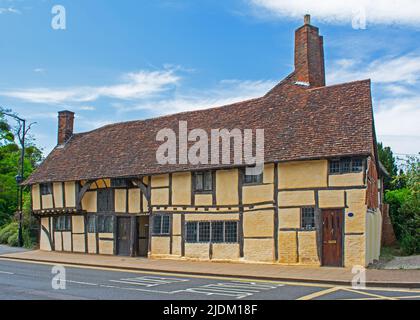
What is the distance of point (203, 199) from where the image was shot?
843 inches

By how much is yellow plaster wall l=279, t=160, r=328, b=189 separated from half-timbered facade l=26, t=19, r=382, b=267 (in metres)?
0.04

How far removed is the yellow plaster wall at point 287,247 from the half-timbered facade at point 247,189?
4 cm

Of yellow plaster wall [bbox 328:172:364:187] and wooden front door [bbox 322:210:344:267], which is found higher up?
yellow plaster wall [bbox 328:172:364:187]

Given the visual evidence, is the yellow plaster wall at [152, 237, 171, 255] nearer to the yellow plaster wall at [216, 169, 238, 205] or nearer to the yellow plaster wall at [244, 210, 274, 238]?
the yellow plaster wall at [216, 169, 238, 205]

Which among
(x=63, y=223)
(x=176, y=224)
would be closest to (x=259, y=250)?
(x=176, y=224)

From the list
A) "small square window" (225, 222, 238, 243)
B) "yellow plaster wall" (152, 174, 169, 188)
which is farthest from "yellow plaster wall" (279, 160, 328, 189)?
"yellow plaster wall" (152, 174, 169, 188)

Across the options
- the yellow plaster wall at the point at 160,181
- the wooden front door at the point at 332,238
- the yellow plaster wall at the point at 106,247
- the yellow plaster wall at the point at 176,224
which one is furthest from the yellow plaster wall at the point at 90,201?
the wooden front door at the point at 332,238

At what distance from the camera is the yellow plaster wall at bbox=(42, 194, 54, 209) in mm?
27203

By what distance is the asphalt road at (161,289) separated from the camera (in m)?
11.5

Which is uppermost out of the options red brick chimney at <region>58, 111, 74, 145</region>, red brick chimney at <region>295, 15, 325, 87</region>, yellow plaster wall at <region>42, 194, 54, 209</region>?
red brick chimney at <region>295, 15, 325, 87</region>

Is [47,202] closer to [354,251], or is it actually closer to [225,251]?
[225,251]

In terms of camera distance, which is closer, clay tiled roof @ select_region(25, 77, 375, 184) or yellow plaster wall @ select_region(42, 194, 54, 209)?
clay tiled roof @ select_region(25, 77, 375, 184)

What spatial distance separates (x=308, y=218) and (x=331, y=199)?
1146 millimetres
